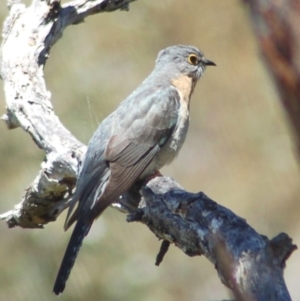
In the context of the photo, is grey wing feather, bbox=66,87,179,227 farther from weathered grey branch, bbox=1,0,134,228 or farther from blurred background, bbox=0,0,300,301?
blurred background, bbox=0,0,300,301

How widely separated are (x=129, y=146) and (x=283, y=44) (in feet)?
11.5

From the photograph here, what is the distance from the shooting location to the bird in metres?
3.74

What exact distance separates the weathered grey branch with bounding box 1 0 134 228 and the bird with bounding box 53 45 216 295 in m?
0.24

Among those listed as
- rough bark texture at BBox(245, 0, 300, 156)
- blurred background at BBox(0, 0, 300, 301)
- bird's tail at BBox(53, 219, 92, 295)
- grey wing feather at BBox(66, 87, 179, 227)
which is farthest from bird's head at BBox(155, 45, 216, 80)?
rough bark texture at BBox(245, 0, 300, 156)

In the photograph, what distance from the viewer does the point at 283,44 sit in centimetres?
70

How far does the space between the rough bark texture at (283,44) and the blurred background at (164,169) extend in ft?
20.2

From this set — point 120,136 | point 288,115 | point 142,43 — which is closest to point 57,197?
point 120,136

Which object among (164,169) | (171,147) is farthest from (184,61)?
(164,169)

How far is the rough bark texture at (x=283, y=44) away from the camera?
0.69m

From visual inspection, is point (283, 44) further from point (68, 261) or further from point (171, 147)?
point (171, 147)

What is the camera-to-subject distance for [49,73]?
9.27 metres

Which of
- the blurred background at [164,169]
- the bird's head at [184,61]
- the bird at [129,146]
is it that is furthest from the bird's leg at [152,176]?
the blurred background at [164,169]

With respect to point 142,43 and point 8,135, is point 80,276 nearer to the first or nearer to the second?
point 8,135

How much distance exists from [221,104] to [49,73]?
2.62 meters
